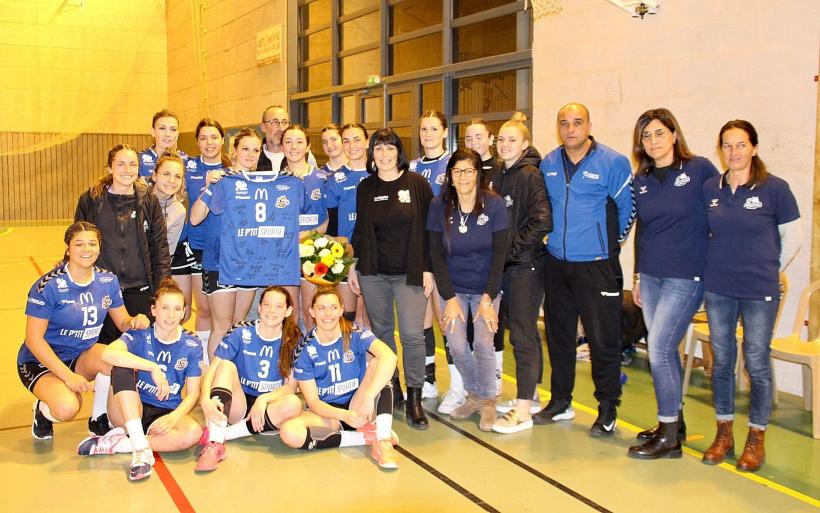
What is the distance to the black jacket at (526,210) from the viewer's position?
4.50 meters

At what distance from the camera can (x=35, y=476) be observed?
3883 mm

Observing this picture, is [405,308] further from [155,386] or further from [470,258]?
[155,386]

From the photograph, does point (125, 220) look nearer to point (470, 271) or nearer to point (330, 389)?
point (330, 389)

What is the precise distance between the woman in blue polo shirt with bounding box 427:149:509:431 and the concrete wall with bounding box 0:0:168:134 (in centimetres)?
1623

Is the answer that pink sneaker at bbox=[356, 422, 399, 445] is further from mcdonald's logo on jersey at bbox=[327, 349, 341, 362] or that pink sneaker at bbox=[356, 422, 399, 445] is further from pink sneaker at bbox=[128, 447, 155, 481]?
pink sneaker at bbox=[128, 447, 155, 481]

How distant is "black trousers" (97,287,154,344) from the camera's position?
4762 millimetres

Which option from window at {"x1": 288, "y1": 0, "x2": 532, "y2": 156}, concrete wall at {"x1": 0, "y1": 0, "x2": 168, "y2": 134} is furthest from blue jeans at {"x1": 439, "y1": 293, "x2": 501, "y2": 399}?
concrete wall at {"x1": 0, "y1": 0, "x2": 168, "y2": 134}

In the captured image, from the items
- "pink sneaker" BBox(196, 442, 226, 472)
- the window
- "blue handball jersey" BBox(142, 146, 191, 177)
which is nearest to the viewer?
"pink sneaker" BBox(196, 442, 226, 472)

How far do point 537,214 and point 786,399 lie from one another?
239cm

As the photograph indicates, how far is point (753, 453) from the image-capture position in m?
3.97

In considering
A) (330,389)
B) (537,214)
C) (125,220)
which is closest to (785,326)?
(537,214)

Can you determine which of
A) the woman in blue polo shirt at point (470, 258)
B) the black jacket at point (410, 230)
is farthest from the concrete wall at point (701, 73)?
the black jacket at point (410, 230)

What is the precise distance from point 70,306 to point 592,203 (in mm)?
3064

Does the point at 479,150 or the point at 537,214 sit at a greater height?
the point at 479,150
